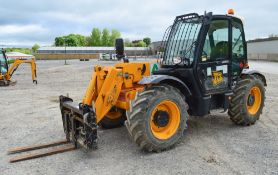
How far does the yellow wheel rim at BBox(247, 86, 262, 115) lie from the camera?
22.8 feet

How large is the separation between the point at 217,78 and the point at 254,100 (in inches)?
57.4

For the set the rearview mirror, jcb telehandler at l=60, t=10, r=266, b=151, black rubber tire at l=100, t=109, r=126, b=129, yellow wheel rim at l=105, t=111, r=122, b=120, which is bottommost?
black rubber tire at l=100, t=109, r=126, b=129

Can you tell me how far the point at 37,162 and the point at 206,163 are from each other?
2.76 m

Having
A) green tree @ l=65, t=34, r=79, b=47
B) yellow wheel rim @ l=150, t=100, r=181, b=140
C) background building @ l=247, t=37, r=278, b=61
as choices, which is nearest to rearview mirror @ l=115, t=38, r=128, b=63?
yellow wheel rim @ l=150, t=100, r=181, b=140

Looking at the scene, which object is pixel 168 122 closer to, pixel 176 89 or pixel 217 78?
pixel 176 89

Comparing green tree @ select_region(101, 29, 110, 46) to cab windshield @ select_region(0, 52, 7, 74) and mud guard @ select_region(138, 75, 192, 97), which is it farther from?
mud guard @ select_region(138, 75, 192, 97)

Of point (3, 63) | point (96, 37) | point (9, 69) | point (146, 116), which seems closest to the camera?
point (146, 116)

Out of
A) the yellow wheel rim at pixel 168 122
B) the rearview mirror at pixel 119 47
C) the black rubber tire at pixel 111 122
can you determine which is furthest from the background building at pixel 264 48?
the rearview mirror at pixel 119 47

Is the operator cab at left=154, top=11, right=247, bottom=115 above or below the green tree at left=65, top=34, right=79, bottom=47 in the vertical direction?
below

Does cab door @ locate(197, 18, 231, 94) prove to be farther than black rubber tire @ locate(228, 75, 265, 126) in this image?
No

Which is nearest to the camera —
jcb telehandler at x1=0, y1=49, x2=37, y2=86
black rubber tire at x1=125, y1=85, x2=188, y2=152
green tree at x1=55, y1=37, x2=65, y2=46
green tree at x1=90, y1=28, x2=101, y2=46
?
black rubber tire at x1=125, y1=85, x2=188, y2=152

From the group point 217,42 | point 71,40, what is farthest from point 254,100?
point 71,40

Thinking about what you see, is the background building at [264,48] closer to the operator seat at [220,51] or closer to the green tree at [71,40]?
the operator seat at [220,51]

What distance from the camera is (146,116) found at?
16.5ft
